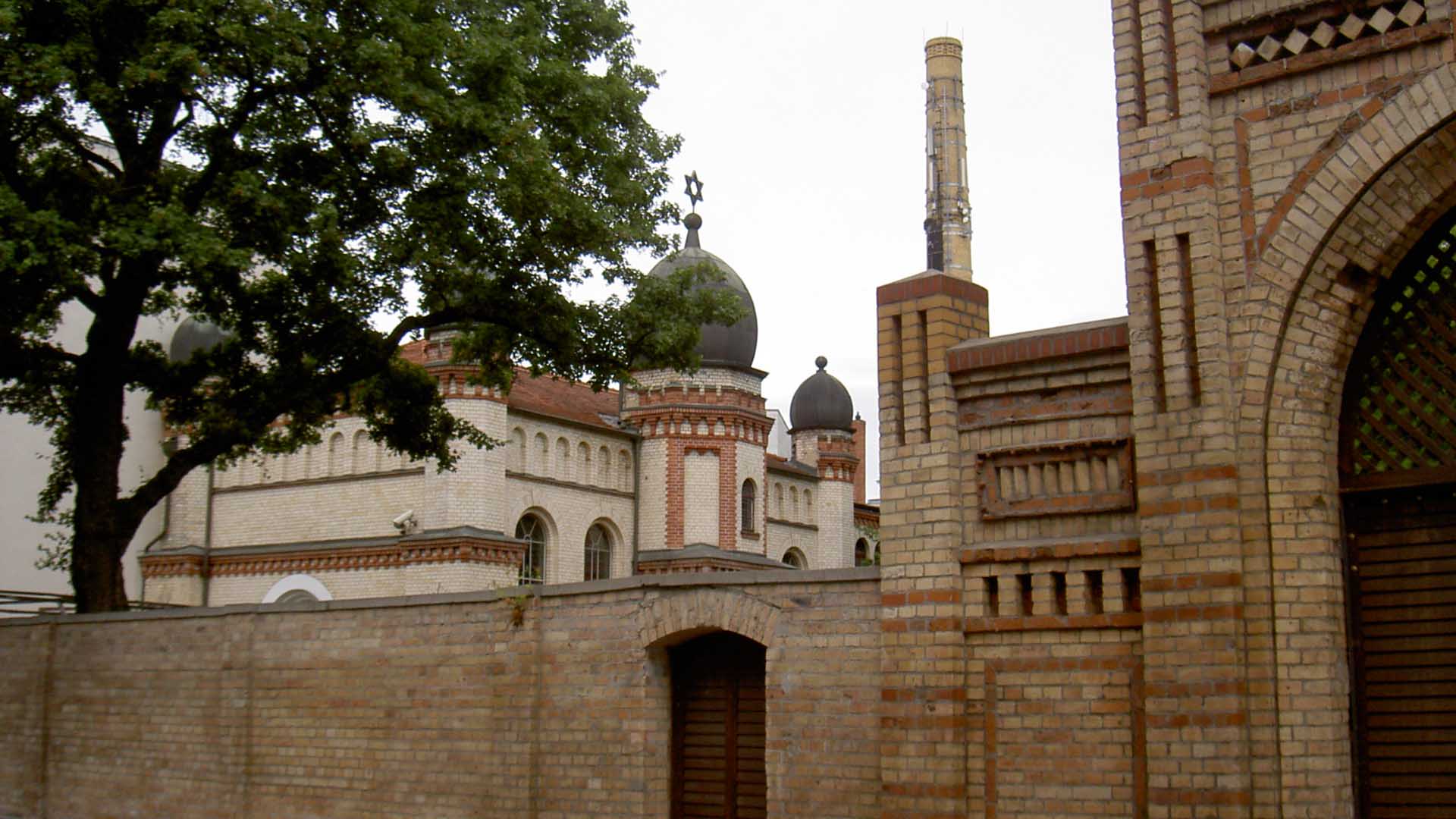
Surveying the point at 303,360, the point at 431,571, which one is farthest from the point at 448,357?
the point at 303,360

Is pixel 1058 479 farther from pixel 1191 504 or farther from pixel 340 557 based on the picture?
pixel 340 557

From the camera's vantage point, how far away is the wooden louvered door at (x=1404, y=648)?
7.52m

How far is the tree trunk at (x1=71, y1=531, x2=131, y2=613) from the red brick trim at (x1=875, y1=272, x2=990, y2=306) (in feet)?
32.8

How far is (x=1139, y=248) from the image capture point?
27.2 feet

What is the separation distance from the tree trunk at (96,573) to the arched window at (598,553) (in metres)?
18.6

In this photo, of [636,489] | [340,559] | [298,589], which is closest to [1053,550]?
[340,559]

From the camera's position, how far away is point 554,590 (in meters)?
11.1

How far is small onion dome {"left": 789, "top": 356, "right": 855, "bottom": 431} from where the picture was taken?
42.5 meters

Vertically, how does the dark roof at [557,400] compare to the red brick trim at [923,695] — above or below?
above

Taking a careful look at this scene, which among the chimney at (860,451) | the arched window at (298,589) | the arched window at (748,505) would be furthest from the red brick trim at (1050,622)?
the chimney at (860,451)

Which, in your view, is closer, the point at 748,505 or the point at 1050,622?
the point at 1050,622

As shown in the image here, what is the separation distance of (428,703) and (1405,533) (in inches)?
288

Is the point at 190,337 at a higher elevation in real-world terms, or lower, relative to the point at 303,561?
higher

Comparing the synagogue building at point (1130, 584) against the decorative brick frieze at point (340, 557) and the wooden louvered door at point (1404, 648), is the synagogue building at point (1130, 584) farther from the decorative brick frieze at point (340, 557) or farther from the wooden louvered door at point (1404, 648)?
the decorative brick frieze at point (340, 557)
